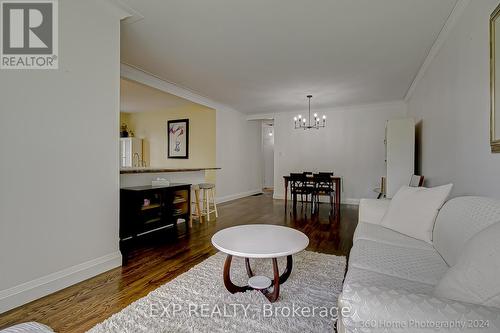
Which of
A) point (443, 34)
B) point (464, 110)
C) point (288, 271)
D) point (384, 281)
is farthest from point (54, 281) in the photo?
point (443, 34)

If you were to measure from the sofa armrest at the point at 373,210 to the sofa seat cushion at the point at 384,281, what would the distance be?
1111 mm

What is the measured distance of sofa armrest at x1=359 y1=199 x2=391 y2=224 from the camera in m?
2.23

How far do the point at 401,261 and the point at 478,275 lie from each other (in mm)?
664

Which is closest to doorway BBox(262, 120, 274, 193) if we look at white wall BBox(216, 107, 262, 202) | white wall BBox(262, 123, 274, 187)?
white wall BBox(262, 123, 274, 187)

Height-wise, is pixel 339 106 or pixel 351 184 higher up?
pixel 339 106

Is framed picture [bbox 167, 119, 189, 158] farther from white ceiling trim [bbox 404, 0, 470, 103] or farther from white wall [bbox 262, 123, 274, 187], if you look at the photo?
white ceiling trim [bbox 404, 0, 470, 103]

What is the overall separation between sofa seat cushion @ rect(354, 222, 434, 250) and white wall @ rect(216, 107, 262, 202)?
406cm

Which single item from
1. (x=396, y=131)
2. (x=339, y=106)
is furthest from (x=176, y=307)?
(x=339, y=106)

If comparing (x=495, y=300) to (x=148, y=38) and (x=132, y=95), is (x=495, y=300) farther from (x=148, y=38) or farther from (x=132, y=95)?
(x=132, y=95)

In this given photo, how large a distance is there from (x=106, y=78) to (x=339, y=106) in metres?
5.04

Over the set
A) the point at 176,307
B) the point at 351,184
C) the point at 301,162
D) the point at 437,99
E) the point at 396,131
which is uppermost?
the point at 437,99

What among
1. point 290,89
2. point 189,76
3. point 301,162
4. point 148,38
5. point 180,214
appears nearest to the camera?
point 148,38

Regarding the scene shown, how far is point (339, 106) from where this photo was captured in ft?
18.7

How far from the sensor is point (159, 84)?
4.03m
